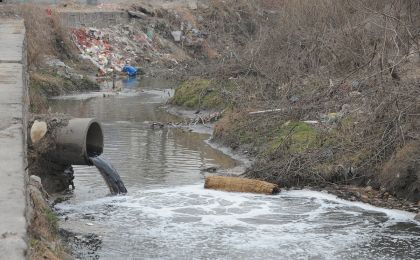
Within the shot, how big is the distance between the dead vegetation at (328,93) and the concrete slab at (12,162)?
519cm

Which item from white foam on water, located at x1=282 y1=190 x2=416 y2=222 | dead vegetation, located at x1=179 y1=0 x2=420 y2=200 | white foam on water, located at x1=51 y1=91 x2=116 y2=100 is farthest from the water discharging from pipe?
white foam on water, located at x1=51 y1=91 x2=116 y2=100

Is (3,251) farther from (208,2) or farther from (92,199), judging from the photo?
(208,2)

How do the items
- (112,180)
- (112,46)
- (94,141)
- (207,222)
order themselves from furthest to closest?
(112,46) < (94,141) < (112,180) < (207,222)

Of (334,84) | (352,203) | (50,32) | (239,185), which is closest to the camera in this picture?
(352,203)

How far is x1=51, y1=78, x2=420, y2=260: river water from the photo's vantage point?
928cm

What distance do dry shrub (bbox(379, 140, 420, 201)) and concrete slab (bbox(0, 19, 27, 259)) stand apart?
20.4 ft

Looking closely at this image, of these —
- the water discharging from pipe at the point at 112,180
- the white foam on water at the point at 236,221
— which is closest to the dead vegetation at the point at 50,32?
the water discharging from pipe at the point at 112,180

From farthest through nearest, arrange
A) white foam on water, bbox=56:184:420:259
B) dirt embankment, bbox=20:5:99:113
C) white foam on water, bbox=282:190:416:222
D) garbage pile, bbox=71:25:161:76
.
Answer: garbage pile, bbox=71:25:161:76 → dirt embankment, bbox=20:5:99:113 → white foam on water, bbox=282:190:416:222 → white foam on water, bbox=56:184:420:259

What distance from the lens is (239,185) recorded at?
12539 millimetres

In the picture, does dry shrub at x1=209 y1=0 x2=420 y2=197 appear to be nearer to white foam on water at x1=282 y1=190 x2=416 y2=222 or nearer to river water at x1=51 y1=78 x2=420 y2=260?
white foam on water at x1=282 y1=190 x2=416 y2=222

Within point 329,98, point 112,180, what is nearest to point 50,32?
point 329,98

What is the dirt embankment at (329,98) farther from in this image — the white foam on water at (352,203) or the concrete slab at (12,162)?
the concrete slab at (12,162)

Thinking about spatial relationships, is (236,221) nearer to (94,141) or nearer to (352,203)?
(352,203)

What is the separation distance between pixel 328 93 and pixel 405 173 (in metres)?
4.05
